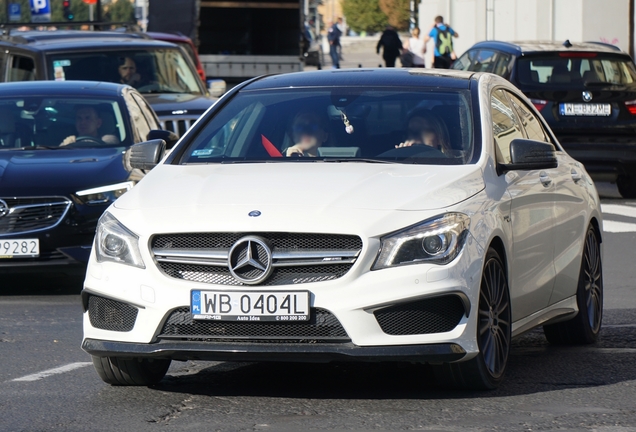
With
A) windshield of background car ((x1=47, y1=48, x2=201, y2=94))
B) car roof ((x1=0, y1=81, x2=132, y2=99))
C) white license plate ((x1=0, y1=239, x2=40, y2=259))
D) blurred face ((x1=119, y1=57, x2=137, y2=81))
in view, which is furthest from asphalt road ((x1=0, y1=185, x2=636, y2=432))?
blurred face ((x1=119, y1=57, x2=137, y2=81))

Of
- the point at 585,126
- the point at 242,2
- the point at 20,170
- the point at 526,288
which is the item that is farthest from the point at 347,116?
the point at 242,2

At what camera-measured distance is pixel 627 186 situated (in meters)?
18.4

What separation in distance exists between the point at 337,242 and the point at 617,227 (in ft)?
31.0

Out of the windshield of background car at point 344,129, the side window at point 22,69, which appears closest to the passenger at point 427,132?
the windshield of background car at point 344,129

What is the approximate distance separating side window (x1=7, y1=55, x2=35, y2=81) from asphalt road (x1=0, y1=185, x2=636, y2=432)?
890 centimetres

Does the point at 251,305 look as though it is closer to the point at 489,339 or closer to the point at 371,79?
the point at 489,339

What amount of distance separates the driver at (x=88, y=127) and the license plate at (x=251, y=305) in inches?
230

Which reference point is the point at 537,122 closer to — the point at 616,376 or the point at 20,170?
the point at 616,376

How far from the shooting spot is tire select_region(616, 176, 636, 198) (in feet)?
59.9

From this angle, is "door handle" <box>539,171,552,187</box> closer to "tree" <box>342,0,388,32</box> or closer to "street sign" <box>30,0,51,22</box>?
"street sign" <box>30,0,51,22</box>

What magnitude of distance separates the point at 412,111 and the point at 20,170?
167 inches

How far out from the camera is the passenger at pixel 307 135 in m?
7.30

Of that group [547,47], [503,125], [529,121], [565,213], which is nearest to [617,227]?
[547,47]

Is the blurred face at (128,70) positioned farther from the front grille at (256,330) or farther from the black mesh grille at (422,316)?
the black mesh grille at (422,316)
